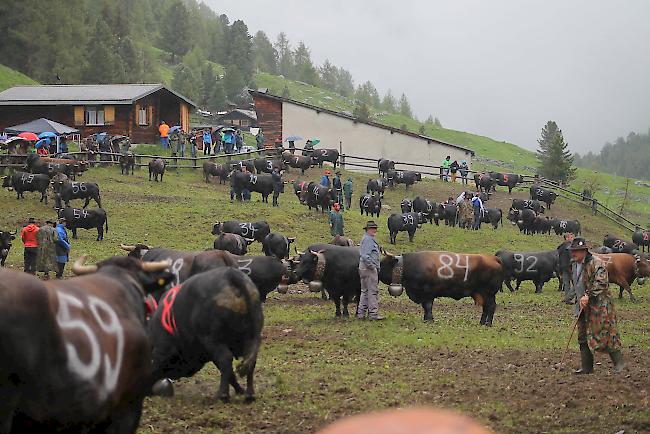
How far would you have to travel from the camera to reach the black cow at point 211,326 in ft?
35.8

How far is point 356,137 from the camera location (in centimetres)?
6069

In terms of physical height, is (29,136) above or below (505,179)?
above

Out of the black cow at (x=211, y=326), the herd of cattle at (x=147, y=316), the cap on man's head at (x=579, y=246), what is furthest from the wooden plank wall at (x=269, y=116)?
the black cow at (x=211, y=326)

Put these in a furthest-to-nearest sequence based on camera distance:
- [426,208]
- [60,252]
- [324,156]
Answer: [324,156] → [426,208] → [60,252]

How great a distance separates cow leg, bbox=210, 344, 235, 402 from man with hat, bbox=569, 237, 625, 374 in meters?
5.33

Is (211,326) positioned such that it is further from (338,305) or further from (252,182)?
(252,182)

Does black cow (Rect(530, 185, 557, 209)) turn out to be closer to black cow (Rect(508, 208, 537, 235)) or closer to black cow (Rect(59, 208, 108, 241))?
black cow (Rect(508, 208, 537, 235))

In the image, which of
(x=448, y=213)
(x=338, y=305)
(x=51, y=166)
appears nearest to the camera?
(x=338, y=305)

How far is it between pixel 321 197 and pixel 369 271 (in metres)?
16.1

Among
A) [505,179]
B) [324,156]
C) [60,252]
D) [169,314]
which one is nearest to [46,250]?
[60,252]

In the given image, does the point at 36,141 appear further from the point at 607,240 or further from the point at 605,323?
the point at 605,323

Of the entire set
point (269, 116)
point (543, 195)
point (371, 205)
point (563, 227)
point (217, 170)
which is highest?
point (269, 116)

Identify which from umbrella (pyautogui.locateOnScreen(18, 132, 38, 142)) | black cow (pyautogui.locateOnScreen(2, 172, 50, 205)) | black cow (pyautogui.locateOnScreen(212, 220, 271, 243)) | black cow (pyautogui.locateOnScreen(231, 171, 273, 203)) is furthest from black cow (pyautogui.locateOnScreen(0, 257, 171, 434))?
umbrella (pyautogui.locateOnScreen(18, 132, 38, 142))

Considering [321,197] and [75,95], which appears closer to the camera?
[321,197]
